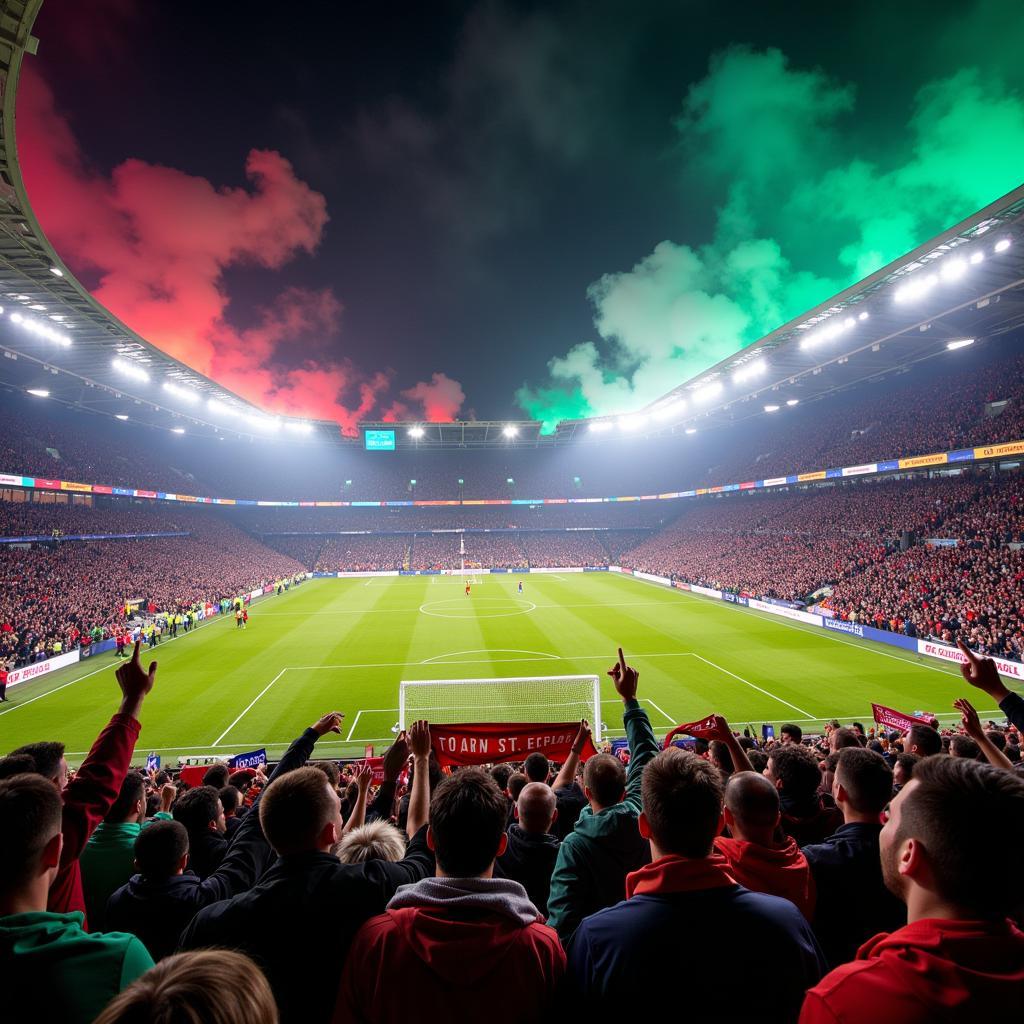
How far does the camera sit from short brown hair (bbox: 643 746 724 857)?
219 cm

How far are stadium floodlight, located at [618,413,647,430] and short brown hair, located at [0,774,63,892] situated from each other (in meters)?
62.5

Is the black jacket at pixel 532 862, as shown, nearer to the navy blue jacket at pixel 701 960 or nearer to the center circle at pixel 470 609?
the navy blue jacket at pixel 701 960

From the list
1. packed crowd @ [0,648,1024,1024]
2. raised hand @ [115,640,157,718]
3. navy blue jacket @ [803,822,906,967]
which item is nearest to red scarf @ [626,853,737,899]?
packed crowd @ [0,648,1024,1024]

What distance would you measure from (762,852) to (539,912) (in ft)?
4.28

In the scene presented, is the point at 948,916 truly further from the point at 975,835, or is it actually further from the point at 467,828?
the point at 467,828

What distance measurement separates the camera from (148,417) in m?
52.7

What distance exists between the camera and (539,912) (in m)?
2.50

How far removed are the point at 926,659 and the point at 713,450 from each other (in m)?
51.9

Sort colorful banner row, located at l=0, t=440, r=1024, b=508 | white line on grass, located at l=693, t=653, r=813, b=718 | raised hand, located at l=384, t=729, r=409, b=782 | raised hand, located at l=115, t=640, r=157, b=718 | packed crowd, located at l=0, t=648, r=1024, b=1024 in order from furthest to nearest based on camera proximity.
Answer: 1. colorful banner row, located at l=0, t=440, r=1024, b=508
2. white line on grass, located at l=693, t=653, r=813, b=718
3. raised hand, located at l=384, t=729, r=409, b=782
4. raised hand, located at l=115, t=640, r=157, b=718
5. packed crowd, located at l=0, t=648, r=1024, b=1024

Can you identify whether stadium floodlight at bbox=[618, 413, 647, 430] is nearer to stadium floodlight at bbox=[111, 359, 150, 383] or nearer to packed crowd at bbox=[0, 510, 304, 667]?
packed crowd at bbox=[0, 510, 304, 667]

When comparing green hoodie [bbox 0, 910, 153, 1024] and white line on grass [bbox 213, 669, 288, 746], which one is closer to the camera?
green hoodie [bbox 0, 910, 153, 1024]

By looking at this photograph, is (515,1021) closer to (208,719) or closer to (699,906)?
(699,906)

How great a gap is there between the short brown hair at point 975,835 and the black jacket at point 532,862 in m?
2.72

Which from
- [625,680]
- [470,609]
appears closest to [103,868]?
[625,680]
